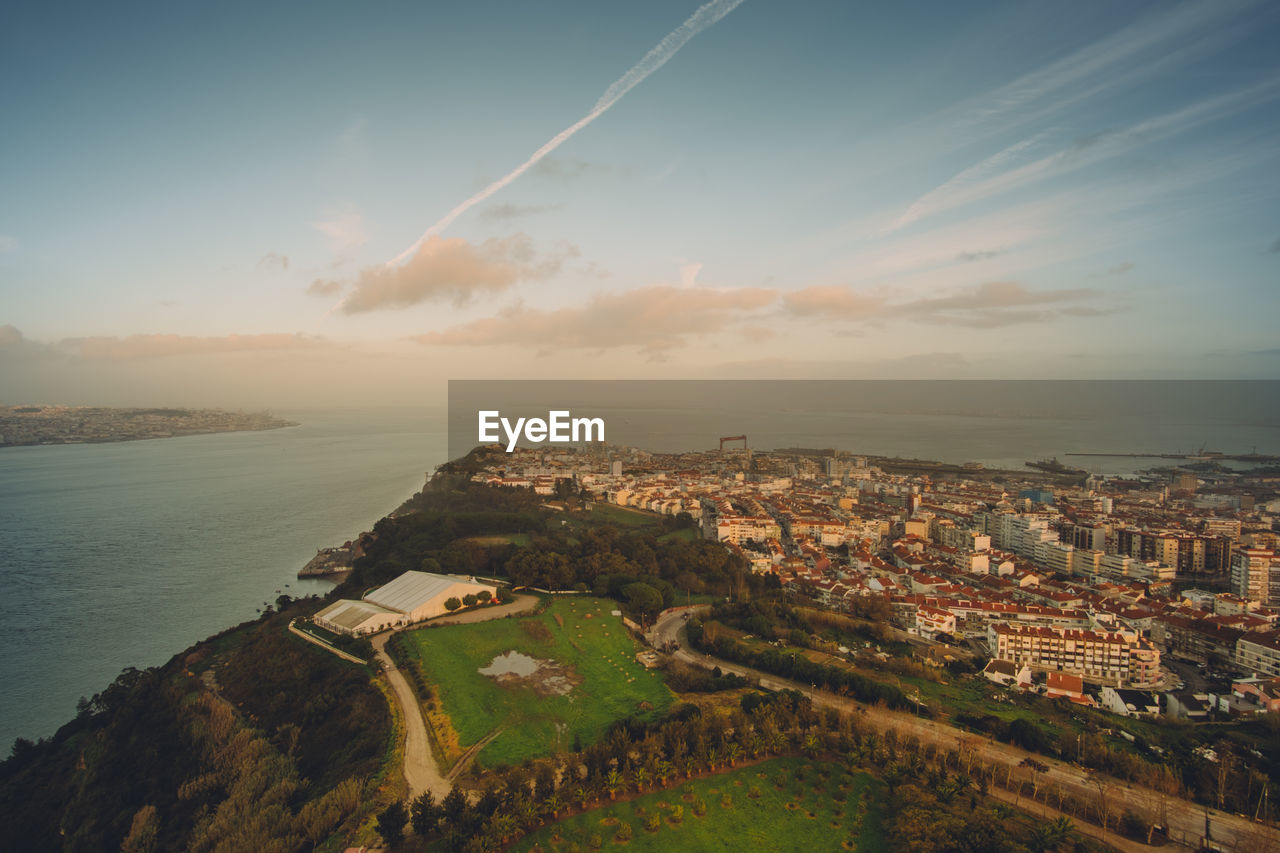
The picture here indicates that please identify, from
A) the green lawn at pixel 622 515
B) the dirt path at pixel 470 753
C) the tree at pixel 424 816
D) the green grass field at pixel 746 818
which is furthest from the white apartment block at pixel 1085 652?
the green lawn at pixel 622 515

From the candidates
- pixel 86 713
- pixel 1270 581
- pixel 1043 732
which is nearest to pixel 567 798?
pixel 1043 732

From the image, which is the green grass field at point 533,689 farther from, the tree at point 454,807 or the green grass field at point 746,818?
the green grass field at point 746,818

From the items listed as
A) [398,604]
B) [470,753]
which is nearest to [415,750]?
[470,753]

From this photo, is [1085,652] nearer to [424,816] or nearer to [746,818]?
[746,818]

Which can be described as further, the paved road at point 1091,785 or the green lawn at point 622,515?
the green lawn at point 622,515

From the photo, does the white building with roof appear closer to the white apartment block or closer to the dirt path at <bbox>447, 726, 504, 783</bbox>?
the dirt path at <bbox>447, 726, 504, 783</bbox>

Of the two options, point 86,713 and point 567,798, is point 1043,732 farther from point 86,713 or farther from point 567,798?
point 86,713

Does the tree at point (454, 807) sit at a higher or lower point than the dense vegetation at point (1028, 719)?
higher
